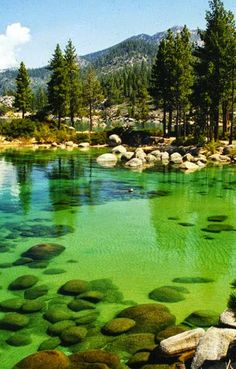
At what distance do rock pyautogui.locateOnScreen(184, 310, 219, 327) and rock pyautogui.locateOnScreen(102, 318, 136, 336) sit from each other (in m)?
1.66

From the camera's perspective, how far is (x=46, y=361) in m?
10.2

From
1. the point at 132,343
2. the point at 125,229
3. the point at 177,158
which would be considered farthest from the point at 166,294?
the point at 177,158

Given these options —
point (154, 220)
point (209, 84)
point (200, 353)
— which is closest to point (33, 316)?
point (200, 353)

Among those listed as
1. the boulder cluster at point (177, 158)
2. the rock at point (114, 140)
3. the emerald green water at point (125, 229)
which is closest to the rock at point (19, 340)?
the emerald green water at point (125, 229)

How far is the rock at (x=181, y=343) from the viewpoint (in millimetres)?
10117

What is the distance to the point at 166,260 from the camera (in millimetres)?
18094

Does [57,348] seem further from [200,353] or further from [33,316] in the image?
[200,353]

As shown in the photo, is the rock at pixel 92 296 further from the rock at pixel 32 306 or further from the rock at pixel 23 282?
the rock at pixel 23 282

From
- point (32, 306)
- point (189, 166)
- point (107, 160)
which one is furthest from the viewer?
point (107, 160)

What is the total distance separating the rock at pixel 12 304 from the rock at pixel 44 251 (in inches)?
159

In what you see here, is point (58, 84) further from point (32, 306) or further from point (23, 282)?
point (32, 306)

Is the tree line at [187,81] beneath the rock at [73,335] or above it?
above

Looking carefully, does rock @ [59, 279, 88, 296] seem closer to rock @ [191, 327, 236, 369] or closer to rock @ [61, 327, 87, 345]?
rock @ [61, 327, 87, 345]

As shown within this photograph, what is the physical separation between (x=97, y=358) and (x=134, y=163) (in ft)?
125
